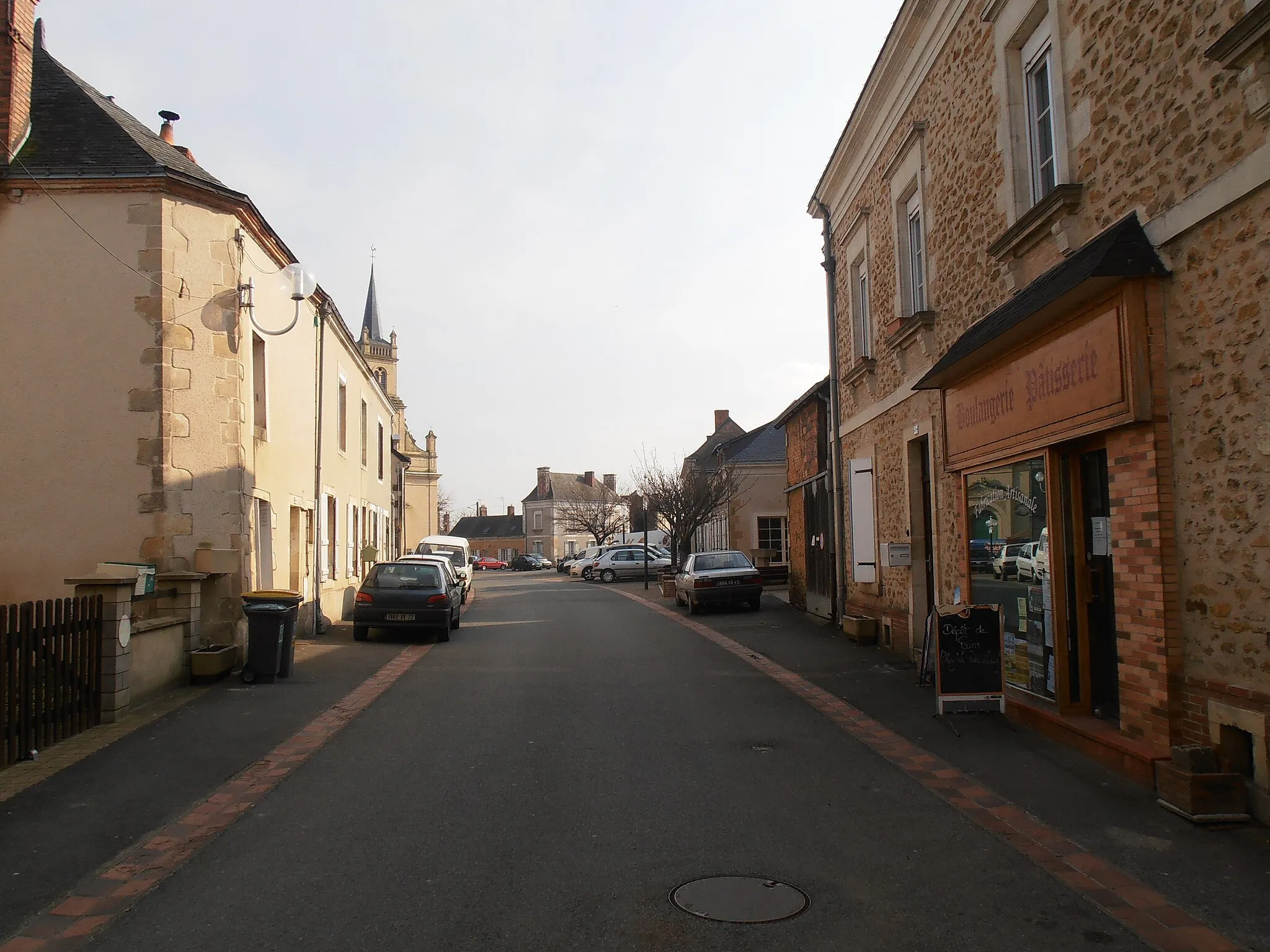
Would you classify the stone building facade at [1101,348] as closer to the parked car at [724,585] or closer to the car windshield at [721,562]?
the parked car at [724,585]

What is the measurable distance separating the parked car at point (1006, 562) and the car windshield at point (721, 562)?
13.5 metres

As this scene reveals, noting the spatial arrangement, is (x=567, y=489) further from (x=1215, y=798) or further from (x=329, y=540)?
(x=1215, y=798)

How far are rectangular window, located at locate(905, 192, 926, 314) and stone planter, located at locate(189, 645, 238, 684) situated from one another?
940 centimetres

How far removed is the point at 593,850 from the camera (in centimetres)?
523

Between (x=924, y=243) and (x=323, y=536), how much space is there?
13143 mm

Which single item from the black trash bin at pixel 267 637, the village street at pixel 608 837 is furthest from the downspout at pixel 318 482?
the village street at pixel 608 837

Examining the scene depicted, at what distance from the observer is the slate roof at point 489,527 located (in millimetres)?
114375

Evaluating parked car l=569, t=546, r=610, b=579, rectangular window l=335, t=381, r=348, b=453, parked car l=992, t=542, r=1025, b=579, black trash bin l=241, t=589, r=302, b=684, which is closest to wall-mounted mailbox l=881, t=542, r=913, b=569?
parked car l=992, t=542, r=1025, b=579

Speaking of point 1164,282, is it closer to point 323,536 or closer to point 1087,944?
point 1087,944

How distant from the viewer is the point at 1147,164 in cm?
652

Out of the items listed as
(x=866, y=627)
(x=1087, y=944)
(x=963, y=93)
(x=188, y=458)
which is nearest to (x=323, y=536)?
(x=188, y=458)

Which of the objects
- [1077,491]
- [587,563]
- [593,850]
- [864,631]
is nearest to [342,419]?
[864,631]

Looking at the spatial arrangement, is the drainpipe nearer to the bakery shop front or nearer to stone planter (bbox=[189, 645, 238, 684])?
the bakery shop front

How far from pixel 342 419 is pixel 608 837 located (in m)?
19.6
